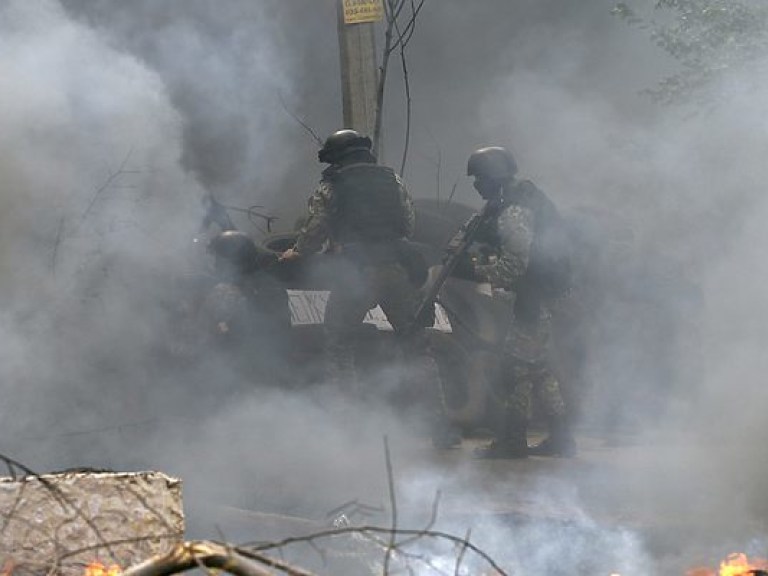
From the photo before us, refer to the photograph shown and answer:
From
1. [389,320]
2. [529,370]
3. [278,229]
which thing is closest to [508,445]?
[529,370]

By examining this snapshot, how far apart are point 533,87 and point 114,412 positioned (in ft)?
28.6

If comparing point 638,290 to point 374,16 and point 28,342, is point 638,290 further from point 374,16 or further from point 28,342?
point 28,342

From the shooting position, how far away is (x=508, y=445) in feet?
26.2

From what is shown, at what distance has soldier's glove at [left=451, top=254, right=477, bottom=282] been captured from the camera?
350 inches

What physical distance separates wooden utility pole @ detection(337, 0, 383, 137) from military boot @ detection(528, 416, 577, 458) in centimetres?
451

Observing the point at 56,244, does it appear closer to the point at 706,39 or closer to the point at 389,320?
the point at 389,320

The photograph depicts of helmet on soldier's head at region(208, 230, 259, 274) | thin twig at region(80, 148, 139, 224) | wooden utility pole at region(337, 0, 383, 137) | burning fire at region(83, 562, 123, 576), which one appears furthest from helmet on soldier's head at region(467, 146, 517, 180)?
burning fire at region(83, 562, 123, 576)

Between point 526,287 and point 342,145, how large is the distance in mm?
1658

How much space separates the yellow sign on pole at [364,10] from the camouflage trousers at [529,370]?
4.25 metres

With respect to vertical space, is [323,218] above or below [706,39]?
below

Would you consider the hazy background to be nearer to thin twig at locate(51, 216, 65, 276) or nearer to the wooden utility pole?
thin twig at locate(51, 216, 65, 276)

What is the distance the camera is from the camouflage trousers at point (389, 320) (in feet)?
28.5

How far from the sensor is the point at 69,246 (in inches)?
339

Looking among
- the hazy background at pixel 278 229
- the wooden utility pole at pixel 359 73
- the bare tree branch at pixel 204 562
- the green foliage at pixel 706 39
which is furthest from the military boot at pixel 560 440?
the bare tree branch at pixel 204 562
